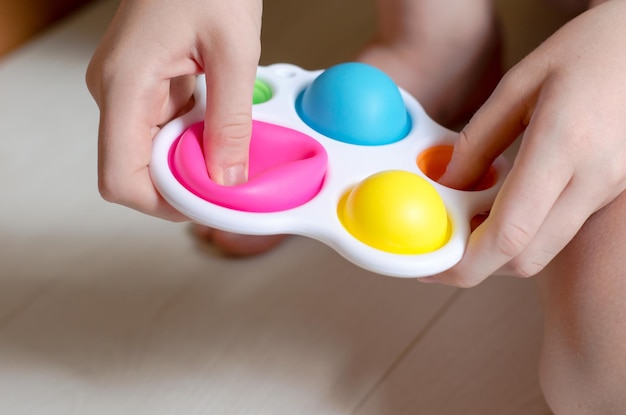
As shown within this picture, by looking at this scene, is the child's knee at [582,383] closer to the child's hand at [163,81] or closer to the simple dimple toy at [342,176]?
the simple dimple toy at [342,176]

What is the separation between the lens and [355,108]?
567mm

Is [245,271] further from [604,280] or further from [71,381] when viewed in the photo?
[604,280]

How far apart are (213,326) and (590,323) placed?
300mm

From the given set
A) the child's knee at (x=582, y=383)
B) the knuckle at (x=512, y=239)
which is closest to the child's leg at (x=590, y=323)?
the child's knee at (x=582, y=383)

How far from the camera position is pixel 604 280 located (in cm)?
55

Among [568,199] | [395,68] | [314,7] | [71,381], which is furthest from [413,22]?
[71,381]

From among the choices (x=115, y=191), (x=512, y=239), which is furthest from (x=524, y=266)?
(x=115, y=191)

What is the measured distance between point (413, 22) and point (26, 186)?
412mm

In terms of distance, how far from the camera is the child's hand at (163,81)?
1.63 ft

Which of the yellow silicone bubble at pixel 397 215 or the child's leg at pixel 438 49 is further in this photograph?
the child's leg at pixel 438 49

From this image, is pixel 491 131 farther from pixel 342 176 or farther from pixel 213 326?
pixel 213 326

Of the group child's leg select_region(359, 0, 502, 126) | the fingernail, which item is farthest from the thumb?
child's leg select_region(359, 0, 502, 126)

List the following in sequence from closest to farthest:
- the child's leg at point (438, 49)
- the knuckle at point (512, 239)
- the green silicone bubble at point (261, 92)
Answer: the knuckle at point (512, 239)
the green silicone bubble at point (261, 92)
the child's leg at point (438, 49)

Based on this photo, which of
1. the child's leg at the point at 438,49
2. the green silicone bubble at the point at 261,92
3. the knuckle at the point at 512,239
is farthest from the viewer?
the child's leg at the point at 438,49
